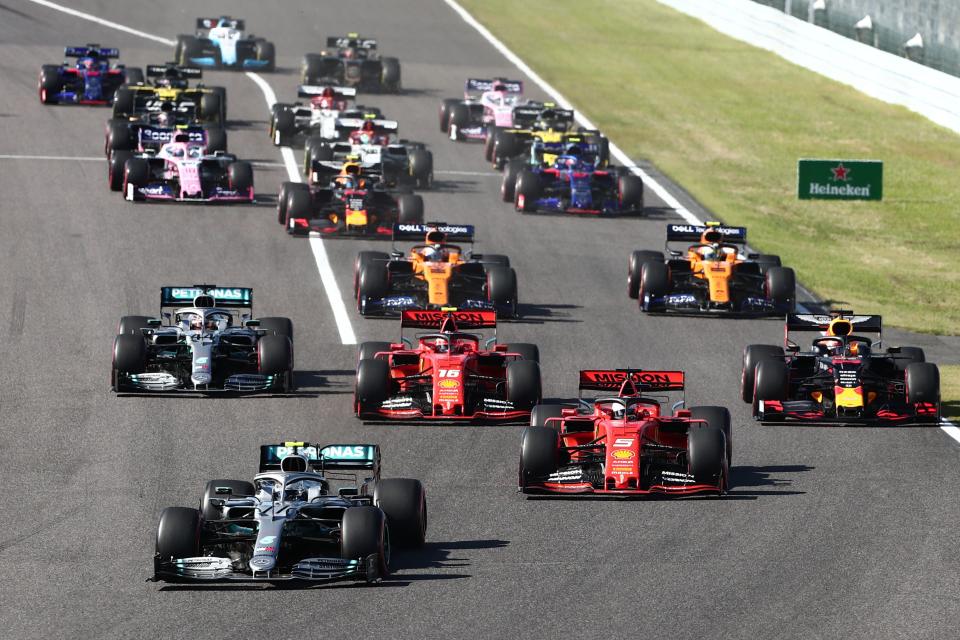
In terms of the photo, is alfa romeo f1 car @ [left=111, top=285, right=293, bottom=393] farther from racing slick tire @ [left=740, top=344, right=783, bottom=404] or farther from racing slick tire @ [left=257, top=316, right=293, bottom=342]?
racing slick tire @ [left=740, top=344, right=783, bottom=404]

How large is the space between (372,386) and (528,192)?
1955 centimetres

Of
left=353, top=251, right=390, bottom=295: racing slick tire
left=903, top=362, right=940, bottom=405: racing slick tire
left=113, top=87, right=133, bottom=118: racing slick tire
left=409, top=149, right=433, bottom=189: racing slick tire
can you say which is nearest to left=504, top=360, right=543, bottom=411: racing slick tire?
left=903, top=362, right=940, bottom=405: racing slick tire

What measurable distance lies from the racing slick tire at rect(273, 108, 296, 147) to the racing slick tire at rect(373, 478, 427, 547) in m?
33.6

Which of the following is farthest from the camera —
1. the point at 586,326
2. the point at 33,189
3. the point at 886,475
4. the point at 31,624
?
the point at 33,189

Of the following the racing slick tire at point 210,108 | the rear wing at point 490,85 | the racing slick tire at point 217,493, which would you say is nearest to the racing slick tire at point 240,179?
the racing slick tire at point 210,108

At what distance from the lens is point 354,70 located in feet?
218

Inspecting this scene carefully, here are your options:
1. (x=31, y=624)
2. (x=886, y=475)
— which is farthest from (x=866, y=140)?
(x=31, y=624)

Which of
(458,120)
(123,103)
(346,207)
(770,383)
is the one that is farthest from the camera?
(458,120)

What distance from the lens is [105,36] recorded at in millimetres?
73688

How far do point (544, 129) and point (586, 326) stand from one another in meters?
18.6

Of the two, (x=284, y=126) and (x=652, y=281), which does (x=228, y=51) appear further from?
(x=652, y=281)

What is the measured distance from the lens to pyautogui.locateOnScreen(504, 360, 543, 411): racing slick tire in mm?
29797

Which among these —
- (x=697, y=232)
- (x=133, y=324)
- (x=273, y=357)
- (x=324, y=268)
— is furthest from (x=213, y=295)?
(x=697, y=232)

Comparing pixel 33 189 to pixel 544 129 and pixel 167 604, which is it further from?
pixel 167 604
